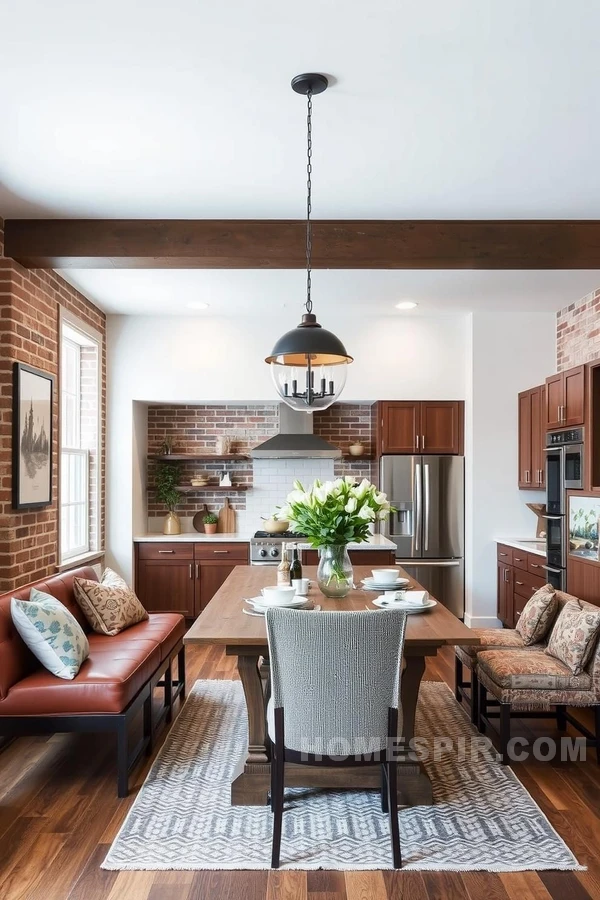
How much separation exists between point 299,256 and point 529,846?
3085 mm

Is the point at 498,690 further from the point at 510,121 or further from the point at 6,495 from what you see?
the point at 6,495

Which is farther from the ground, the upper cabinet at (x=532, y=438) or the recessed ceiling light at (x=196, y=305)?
the recessed ceiling light at (x=196, y=305)

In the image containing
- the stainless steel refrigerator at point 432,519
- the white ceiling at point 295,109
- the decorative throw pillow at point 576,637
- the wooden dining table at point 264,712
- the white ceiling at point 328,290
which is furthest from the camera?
the stainless steel refrigerator at point 432,519

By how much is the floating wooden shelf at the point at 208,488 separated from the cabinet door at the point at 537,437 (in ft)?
8.83

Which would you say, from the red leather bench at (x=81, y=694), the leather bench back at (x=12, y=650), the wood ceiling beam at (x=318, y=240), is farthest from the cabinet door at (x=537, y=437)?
the leather bench back at (x=12, y=650)

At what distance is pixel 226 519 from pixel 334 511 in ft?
12.0

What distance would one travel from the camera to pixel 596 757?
129 inches

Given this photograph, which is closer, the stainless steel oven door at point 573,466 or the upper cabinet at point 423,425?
the stainless steel oven door at point 573,466

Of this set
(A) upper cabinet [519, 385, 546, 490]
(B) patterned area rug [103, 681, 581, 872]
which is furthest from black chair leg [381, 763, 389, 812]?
(A) upper cabinet [519, 385, 546, 490]

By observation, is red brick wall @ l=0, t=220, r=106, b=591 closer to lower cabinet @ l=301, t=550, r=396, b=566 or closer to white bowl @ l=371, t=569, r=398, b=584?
white bowl @ l=371, t=569, r=398, b=584

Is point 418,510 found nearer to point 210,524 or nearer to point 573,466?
point 573,466

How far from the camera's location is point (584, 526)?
428 centimetres

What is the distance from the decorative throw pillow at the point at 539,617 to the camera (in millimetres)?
3592

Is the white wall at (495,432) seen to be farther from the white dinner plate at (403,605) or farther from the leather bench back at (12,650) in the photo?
the leather bench back at (12,650)
